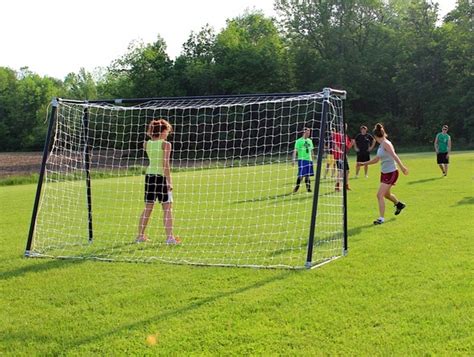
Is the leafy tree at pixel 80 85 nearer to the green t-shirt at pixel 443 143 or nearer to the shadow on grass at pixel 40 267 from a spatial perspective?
the green t-shirt at pixel 443 143

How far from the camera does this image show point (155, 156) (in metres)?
7.80

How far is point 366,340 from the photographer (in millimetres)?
4094

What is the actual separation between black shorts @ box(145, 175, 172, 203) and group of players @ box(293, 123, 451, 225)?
2.63 meters

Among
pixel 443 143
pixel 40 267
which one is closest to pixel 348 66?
pixel 443 143

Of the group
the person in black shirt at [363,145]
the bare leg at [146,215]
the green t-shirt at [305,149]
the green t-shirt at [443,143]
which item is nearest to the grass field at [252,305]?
the bare leg at [146,215]

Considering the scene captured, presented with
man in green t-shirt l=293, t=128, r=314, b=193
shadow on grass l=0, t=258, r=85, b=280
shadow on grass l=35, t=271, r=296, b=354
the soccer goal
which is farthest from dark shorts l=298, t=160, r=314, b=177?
shadow on grass l=35, t=271, r=296, b=354

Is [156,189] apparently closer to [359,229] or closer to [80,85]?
[359,229]

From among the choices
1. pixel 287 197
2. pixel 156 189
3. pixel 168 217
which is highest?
pixel 156 189

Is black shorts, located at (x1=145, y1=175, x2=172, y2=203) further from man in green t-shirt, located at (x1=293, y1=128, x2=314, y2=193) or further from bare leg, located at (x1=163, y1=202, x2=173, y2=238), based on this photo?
man in green t-shirt, located at (x1=293, y1=128, x2=314, y2=193)

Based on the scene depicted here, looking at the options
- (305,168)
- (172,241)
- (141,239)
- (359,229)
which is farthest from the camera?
(305,168)

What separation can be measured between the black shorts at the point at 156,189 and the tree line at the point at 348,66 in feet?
148

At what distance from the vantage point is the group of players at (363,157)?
9041 millimetres

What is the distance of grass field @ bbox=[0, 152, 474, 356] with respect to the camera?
163 inches

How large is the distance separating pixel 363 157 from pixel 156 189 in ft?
33.6
